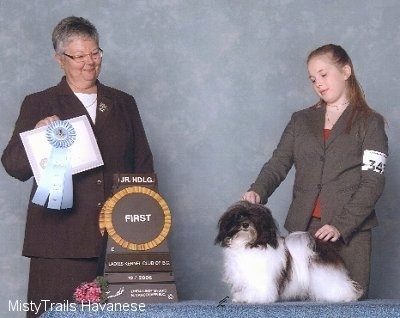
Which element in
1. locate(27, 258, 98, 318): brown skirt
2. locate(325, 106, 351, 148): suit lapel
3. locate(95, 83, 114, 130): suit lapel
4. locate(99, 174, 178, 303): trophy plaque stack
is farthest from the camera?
locate(95, 83, 114, 130): suit lapel

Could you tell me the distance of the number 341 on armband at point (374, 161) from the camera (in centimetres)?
246

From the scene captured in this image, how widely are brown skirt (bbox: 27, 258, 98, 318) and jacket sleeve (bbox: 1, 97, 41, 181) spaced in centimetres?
28

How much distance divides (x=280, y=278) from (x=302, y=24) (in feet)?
5.84

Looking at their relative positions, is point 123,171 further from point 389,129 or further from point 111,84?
point 389,129

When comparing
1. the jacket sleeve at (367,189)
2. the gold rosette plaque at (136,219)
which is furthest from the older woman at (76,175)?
the jacket sleeve at (367,189)

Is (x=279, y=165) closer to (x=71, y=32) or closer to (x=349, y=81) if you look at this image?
(x=349, y=81)

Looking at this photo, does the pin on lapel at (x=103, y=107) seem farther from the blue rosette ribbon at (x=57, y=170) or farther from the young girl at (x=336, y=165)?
the young girl at (x=336, y=165)

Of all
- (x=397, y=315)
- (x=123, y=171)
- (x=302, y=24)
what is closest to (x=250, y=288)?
(x=397, y=315)

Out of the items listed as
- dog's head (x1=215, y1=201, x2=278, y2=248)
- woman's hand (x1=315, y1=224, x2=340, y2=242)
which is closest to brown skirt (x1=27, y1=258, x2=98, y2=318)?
dog's head (x1=215, y1=201, x2=278, y2=248)

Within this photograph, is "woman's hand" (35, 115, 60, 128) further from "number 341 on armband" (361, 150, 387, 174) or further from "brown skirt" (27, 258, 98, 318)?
"number 341 on armband" (361, 150, 387, 174)

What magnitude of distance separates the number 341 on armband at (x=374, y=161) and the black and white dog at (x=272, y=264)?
0.27 metres

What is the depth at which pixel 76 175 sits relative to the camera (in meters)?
2.74

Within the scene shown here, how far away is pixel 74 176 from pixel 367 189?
2.99 ft

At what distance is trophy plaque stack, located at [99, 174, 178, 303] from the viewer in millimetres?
2219
